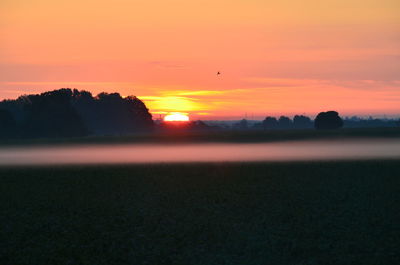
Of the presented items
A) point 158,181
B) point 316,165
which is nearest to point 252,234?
point 158,181

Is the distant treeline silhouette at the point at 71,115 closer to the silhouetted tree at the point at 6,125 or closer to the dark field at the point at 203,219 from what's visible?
the silhouetted tree at the point at 6,125

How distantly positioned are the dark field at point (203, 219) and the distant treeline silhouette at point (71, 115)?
106 metres

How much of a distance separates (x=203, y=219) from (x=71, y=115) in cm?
12820

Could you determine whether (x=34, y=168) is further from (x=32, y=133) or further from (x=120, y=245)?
(x=32, y=133)

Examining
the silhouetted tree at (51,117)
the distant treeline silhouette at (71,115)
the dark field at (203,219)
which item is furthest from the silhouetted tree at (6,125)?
the dark field at (203,219)

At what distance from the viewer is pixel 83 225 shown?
2044 cm

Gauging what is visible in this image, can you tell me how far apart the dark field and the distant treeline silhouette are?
106 m

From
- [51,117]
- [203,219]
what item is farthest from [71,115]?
[203,219]

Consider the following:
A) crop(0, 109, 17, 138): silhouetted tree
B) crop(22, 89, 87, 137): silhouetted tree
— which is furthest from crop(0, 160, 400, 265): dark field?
crop(22, 89, 87, 137): silhouetted tree

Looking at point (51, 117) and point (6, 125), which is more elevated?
point (51, 117)

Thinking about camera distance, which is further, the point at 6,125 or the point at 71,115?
the point at 71,115

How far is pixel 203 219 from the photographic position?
21.0 m

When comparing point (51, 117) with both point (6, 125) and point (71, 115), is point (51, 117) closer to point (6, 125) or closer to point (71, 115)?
point (71, 115)

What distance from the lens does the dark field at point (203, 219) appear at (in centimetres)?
1619
